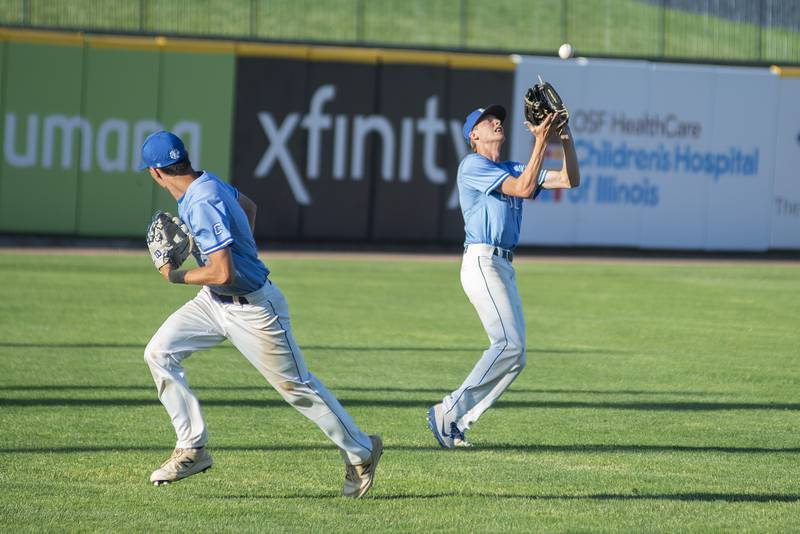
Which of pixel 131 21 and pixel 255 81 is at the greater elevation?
pixel 131 21

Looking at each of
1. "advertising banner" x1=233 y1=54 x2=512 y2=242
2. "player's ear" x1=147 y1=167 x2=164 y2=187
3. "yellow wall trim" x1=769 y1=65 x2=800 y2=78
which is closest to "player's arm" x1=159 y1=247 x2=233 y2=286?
"player's ear" x1=147 y1=167 x2=164 y2=187

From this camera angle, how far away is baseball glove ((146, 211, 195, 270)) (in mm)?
6086

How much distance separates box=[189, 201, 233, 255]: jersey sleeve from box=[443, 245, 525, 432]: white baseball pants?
6.82 feet

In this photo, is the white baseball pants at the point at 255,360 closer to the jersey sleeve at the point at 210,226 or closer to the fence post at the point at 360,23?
the jersey sleeve at the point at 210,226

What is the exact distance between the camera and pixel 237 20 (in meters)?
25.9

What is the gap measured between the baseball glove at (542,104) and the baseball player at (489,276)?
39 centimetres

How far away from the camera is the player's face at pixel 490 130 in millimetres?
7590

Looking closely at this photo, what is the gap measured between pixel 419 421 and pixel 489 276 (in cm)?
132

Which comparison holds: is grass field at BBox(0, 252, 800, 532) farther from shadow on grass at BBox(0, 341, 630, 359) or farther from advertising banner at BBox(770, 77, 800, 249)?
advertising banner at BBox(770, 77, 800, 249)

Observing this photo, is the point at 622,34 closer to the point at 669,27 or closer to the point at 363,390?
the point at 669,27

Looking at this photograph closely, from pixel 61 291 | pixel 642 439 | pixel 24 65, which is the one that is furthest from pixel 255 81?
pixel 642 439

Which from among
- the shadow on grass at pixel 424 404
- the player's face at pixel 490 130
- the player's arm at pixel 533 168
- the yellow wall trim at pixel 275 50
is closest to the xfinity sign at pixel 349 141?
the yellow wall trim at pixel 275 50

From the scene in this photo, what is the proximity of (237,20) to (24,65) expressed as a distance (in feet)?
19.6

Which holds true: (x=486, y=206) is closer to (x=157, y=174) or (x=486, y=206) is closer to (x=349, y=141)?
(x=157, y=174)
